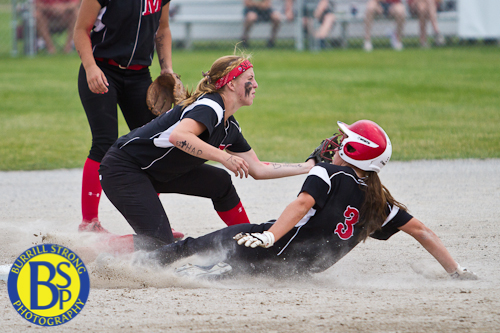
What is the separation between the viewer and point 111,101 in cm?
405

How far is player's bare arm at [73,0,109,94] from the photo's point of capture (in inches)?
153

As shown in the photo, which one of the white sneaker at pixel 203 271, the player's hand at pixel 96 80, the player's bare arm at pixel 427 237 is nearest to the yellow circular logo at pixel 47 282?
the white sneaker at pixel 203 271

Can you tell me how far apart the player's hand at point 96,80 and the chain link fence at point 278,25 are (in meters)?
11.3

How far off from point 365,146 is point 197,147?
34.0 inches

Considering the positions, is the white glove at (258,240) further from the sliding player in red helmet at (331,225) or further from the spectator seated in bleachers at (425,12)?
the spectator seated in bleachers at (425,12)

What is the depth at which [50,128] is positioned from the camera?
8609mm

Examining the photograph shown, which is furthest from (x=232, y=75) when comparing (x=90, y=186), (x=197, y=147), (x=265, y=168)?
(x=90, y=186)

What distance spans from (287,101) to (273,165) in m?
6.87

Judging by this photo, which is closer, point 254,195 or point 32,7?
point 254,195

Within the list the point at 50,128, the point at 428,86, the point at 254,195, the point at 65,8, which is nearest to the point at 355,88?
the point at 428,86

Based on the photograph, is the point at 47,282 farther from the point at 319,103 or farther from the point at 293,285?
the point at 319,103

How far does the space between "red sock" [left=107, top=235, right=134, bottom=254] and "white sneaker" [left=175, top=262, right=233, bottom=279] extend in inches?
12.6

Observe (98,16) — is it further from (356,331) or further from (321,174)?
(356,331)

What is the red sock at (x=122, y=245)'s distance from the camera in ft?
11.5
